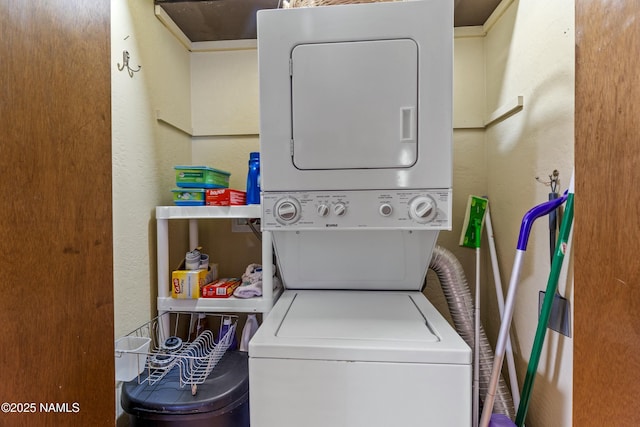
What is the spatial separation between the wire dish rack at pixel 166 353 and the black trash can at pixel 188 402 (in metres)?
0.03

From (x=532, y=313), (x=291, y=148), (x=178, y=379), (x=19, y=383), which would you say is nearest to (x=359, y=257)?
(x=291, y=148)

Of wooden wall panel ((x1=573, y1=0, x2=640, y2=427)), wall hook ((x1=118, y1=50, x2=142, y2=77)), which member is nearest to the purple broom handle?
wooden wall panel ((x1=573, y1=0, x2=640, y2=427))

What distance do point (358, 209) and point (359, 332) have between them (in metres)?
0.50

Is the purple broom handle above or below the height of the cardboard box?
above

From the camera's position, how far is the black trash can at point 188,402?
119 centimetres

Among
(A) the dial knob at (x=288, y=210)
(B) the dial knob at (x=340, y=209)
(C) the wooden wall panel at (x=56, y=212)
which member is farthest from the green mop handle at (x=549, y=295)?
(C) the wooden wall panel at (x=56, y=212)

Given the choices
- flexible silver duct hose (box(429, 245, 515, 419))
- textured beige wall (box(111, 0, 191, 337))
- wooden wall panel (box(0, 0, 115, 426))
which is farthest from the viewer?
flexible silver duct hose (box(429, 245, 515, 419))

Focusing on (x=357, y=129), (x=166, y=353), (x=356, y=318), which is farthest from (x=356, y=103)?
(x=166, y=353)

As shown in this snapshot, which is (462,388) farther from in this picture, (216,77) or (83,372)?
(216,77)

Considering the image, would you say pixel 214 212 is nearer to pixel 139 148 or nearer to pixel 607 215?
pixel 139 148

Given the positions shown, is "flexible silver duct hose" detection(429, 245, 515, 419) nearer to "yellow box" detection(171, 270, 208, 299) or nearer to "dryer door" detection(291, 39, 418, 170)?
"dryer door" detection(291, 39, 418, 170)

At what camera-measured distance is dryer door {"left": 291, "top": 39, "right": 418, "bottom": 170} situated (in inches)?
47.9

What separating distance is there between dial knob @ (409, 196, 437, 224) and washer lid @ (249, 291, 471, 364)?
41 cm

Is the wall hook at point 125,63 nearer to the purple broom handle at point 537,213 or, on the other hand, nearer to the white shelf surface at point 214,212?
the white shelf surface at point 214,212
